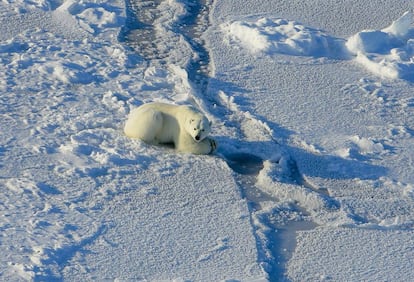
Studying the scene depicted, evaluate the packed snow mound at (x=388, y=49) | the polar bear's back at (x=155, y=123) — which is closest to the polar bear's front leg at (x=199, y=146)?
the polar bear's back at (x=155, y=123)

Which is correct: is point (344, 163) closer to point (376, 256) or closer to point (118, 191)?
point (376, 256)

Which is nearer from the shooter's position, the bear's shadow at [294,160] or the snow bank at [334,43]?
the bear's shadow at [294,160]

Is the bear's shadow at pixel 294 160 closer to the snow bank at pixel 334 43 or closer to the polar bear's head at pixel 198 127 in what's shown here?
the polar bear's head at pixel 198 127

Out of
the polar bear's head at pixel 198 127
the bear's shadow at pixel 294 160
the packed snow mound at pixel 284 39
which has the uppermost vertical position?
the polar bear's head at pixel 198 127

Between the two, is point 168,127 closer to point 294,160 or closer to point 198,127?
point 198,127

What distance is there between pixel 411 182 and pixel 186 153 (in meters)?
1.59

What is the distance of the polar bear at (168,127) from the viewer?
6340 mm

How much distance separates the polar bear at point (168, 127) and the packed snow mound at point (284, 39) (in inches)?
69.5

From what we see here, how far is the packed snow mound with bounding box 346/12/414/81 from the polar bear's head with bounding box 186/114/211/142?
86.0 inches

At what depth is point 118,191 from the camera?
600 centimetres

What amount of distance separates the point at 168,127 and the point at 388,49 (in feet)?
8.56

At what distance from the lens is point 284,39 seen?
26.6ft

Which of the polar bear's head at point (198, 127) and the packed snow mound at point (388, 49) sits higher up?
the polar bear's head at point (198, 127)

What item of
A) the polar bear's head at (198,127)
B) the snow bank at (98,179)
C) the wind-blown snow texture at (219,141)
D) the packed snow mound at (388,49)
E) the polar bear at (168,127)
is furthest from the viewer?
the packed snow mound at (388,49)
